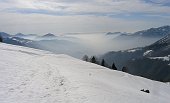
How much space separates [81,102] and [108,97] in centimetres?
410

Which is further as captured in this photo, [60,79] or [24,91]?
[60,79]

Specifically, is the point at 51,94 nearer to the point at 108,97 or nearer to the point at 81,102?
the point at 81,102

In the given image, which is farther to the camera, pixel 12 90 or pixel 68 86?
pixel 68 86

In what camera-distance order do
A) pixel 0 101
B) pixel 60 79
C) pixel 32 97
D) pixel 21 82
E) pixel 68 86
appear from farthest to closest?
pixel 60 79 < pixel 68 86 < pixel 21 82 < pixel 32 97 < pixel 0 101

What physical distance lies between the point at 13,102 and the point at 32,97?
211 centimetres

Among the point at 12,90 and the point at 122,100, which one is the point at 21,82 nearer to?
the point at 12,90

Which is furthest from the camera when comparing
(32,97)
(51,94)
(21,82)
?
(21,82)

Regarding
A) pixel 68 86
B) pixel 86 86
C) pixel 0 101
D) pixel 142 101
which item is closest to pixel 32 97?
pixel 0 101

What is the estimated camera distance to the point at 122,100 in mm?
22891

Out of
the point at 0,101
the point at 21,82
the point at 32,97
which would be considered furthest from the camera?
the point at 21,82

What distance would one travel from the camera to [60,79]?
86.4 feet

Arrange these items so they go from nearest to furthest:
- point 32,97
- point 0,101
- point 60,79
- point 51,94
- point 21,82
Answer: point 0,101
point 32,97
point 51,94
point 21,82
point 60,79

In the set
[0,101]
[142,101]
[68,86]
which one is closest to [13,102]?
[0,101]

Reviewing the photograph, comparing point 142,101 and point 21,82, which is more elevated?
point 21,82
